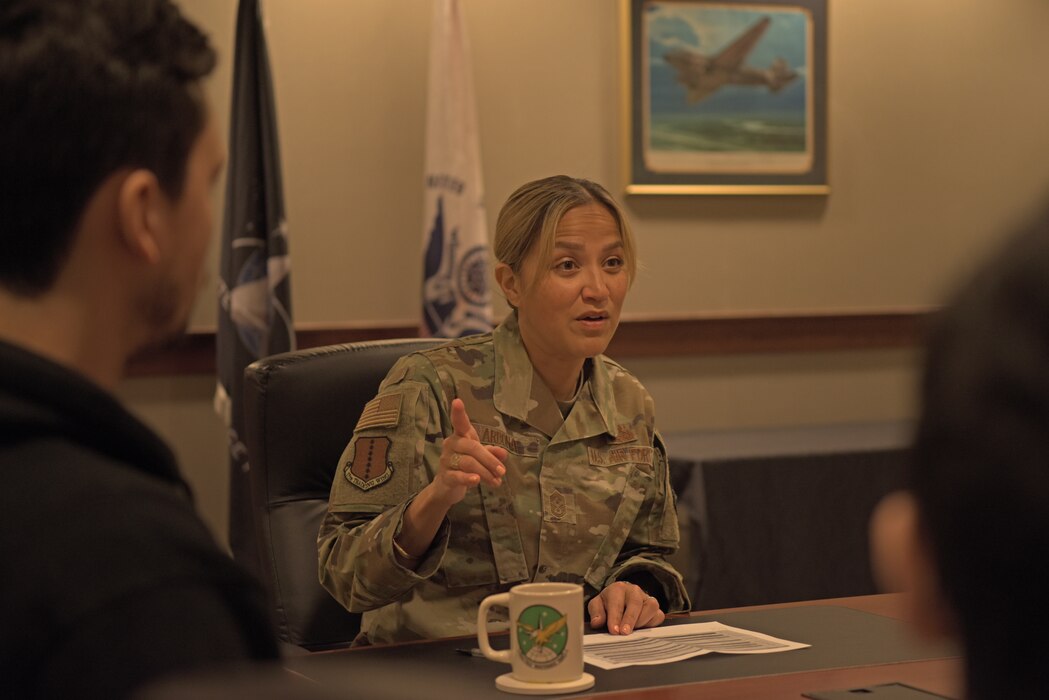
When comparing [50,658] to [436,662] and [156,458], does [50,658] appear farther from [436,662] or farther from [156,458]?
[436,662]

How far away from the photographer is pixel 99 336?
0.92 meters

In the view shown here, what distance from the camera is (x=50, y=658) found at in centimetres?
69

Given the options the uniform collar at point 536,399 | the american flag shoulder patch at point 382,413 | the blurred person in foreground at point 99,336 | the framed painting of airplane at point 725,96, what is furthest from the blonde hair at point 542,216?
the framed painting of airplane at point 725,96

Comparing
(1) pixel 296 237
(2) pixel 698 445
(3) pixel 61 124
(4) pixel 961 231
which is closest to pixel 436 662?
(3) pixel 61 124

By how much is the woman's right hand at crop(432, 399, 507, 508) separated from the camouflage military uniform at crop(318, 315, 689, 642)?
0.17m

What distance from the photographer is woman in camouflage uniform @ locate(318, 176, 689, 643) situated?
6.82ft

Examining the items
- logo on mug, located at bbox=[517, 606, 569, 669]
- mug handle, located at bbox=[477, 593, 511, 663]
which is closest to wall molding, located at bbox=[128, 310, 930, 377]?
mug handle, located at bbox=[477, 593, 511, 663]

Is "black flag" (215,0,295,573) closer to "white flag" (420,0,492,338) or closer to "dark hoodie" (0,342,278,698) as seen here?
"white flag" (420,0,492,338)

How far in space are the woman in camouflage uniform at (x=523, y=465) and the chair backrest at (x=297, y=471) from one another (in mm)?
103

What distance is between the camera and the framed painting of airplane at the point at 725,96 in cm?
502

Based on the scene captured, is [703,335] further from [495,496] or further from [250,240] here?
[495,496]

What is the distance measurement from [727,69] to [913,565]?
4.85m

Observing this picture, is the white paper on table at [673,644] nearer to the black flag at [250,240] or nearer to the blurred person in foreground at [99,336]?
the blurred person in foreground at [99,336]

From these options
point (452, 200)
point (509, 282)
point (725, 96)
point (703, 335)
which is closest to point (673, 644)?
point (509, 282)
